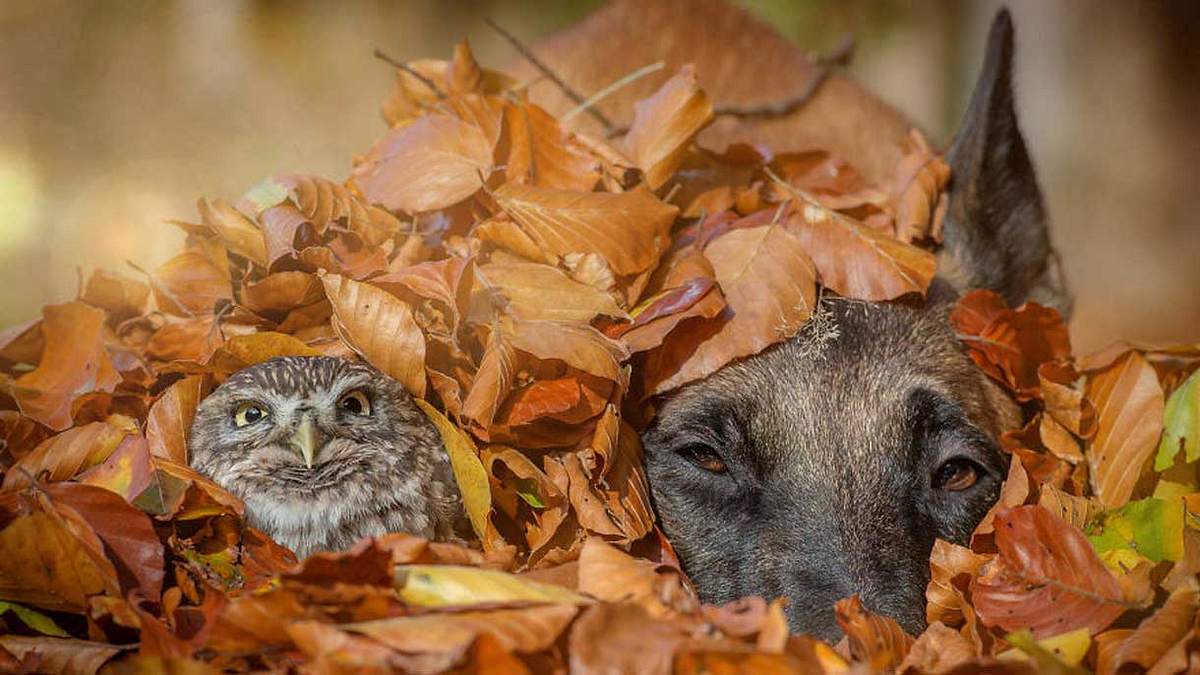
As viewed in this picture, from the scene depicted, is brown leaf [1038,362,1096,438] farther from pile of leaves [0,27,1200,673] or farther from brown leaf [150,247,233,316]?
brown leaf [150,247,233,316]

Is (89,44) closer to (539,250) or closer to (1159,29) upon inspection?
(539,250)

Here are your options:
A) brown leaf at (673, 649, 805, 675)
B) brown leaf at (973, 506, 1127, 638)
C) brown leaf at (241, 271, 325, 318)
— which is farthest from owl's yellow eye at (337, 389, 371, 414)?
brown leaf at (973, 506, 1127, 638)

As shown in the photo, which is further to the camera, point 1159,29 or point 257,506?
point 1159,29

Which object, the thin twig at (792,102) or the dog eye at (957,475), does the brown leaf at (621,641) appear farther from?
the thin twig at (792,102)

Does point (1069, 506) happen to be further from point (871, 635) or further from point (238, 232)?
point (238, 232)

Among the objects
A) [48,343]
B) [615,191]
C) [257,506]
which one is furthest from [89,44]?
[257,506]

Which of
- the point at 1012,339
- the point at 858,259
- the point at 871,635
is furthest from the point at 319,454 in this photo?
the point at 1012,339

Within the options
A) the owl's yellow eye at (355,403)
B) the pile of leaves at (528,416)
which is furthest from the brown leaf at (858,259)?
the owl's yellow eye at (355,403)
